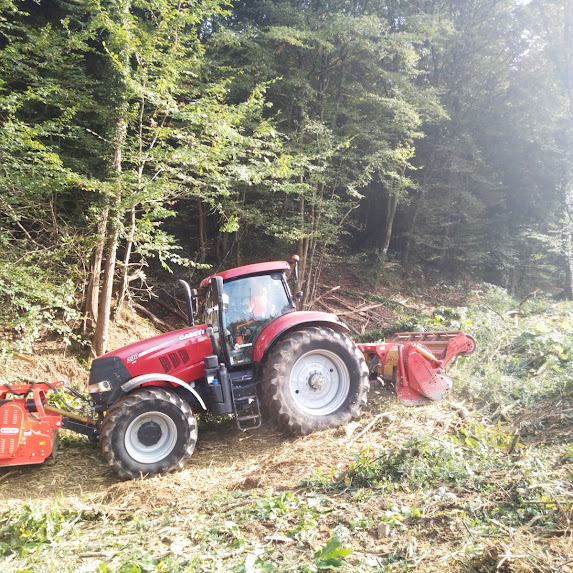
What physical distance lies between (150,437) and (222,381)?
93 centimetres

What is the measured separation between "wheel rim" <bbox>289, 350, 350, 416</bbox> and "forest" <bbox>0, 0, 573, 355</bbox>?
365 centimetres

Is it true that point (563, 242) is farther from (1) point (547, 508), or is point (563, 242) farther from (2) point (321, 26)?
(1) point (547, 508)

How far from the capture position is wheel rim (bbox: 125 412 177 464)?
4.66 m

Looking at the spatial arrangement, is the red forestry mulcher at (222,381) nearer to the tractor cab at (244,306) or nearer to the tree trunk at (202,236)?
the tractor cab at (244,306)

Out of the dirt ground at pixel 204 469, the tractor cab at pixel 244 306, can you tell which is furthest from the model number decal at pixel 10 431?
the tractor cab at pixel 244 306

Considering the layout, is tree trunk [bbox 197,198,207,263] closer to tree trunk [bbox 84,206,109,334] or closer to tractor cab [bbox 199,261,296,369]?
tree trunk [bbox 84,206,109,334]

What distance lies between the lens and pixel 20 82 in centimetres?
722

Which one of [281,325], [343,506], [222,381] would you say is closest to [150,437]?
[222,381]

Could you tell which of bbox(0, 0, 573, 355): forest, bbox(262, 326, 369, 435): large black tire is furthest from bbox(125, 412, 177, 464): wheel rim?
bbox(0, 0, 573, 355): forest

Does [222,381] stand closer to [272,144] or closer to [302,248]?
[272,144]

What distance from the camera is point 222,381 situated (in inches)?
202

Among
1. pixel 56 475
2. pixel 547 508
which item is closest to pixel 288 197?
pixel 56 475

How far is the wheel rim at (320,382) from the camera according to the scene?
18.1 ft

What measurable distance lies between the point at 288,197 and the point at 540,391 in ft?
28.7
